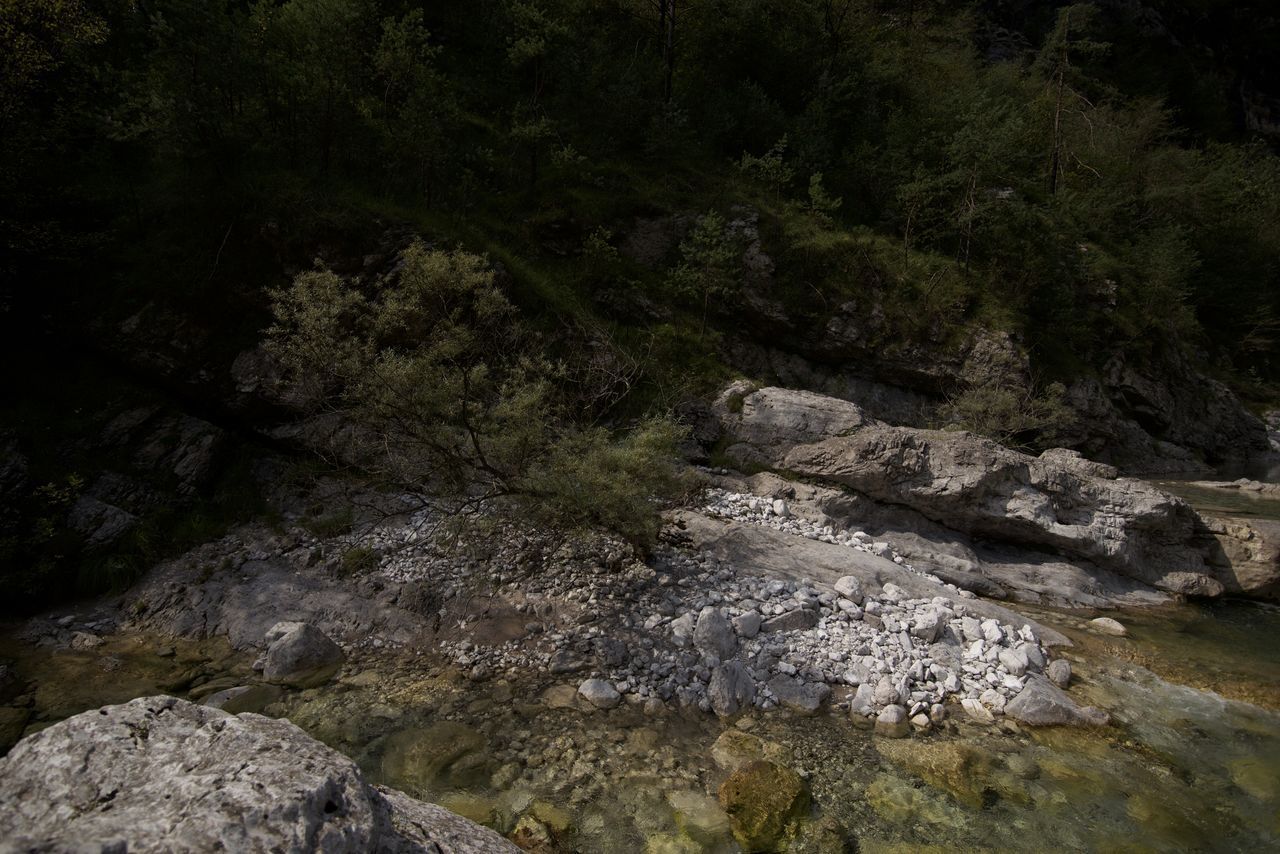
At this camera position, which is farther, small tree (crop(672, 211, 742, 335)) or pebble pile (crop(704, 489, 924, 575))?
A: small tree (crop(672, 211, 742, 335))

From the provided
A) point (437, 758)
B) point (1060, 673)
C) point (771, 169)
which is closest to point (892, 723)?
point (1060, 673)

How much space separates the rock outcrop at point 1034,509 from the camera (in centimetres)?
1298

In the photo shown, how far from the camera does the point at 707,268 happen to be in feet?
59.2

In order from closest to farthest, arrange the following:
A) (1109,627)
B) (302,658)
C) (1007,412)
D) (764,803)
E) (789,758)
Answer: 1. (764,803)
2. (789,758)
3. (302,658)
4. (1109,627)
5. (1007,412)

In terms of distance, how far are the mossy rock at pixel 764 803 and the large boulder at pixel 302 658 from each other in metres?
6.07

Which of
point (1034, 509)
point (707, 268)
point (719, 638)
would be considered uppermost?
point (707, 268)

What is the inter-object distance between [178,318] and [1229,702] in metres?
A: 21.4

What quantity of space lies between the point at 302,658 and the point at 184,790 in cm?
624

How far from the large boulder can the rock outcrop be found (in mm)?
10801

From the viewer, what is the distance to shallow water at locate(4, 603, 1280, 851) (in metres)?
6.14

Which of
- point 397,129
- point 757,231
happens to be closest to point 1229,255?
point 757,231

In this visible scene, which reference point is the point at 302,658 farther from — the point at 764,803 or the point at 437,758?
the point at 764,803

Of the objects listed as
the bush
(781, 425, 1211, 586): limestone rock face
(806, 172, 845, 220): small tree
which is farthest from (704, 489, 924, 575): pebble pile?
(806, 172, 845, 220): small tree

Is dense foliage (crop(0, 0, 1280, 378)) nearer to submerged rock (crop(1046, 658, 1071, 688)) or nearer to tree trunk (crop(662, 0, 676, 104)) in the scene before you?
tree trunk (crop(662, 0, 676, 104))
